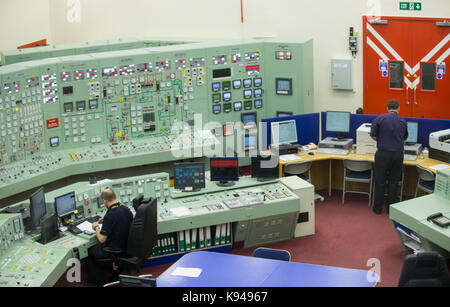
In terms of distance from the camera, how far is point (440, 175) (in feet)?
23.1

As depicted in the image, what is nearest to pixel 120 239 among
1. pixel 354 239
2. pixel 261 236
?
pixel 261 236

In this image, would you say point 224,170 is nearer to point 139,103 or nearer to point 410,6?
point 139,103

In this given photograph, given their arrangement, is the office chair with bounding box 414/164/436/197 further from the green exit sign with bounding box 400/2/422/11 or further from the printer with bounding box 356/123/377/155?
the green exit sign with bounding box 400/2/422/11

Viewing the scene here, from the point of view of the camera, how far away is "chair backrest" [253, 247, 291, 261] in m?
5.54

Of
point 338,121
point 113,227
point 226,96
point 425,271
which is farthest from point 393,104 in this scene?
point 113,227

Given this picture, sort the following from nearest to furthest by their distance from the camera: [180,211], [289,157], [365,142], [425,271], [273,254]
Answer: [425,271] → [273,254] → [180,211] → [365,142] → [289,157]

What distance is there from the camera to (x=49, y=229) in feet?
20.8

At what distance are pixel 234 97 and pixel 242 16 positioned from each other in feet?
7.35

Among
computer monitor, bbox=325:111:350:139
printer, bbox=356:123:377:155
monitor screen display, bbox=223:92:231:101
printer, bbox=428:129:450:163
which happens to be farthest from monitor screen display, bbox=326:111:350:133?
monitor screen display, bbox=223:92:231:101

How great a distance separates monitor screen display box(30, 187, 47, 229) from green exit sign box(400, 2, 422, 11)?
6.66 m

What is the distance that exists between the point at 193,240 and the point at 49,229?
67.7 inches

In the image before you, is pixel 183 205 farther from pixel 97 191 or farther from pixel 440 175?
pixel 440 175

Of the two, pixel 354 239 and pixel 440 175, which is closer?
pixel 440 175

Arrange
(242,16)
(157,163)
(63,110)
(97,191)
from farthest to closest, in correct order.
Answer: (242,16) < (157,163) < (63,110) < (97,191)
